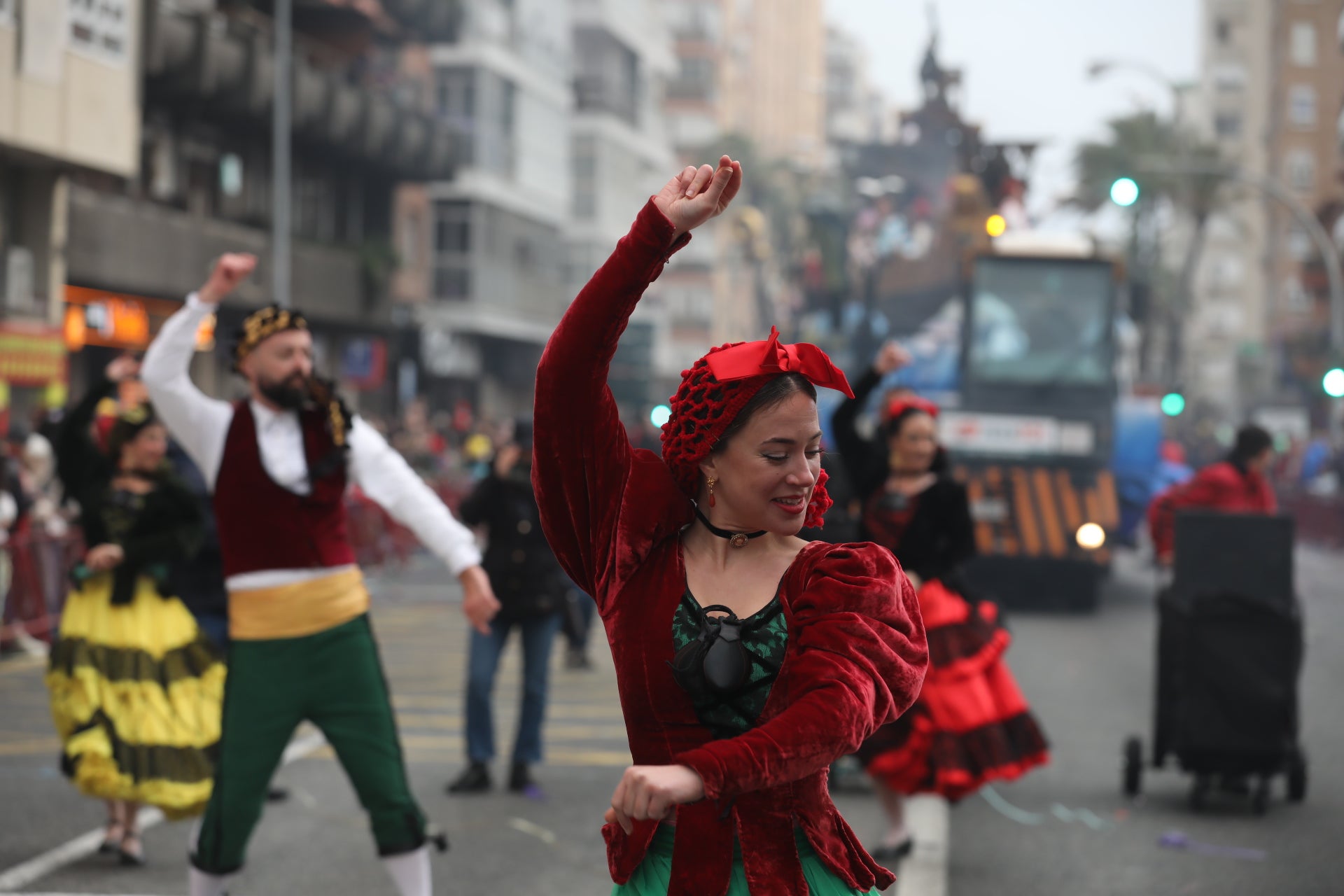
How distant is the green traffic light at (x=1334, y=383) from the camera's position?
1786 cm

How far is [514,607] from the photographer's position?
877cm

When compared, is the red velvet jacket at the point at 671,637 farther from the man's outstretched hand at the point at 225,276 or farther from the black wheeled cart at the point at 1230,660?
the black wheeled cart at the point at 1230,660

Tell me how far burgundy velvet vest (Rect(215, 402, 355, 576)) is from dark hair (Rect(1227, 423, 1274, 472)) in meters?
5.51

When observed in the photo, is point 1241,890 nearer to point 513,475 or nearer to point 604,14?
point 513,475

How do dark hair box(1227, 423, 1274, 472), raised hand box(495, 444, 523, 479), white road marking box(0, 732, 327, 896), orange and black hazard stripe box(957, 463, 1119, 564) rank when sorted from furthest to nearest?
orange and black hazard stripe box(957, 463, 1119, 564) < dark hair box(1227, 423, 1274, 472) < raised hand box(495, 444, 523, 479) < white road marking box(0, 732, 327, 896)

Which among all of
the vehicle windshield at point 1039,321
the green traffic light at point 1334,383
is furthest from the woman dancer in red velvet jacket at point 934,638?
the green traffic light at point 1334,383

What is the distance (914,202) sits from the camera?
25609mm

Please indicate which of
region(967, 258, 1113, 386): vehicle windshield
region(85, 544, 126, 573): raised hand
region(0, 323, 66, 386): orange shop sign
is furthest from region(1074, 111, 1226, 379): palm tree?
region(85, 544, 126, 573): raised hand

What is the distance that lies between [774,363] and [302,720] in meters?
2.88

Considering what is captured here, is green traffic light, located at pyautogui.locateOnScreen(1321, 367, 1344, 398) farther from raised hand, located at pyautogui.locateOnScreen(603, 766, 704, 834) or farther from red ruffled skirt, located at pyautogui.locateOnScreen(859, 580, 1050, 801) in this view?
raised hand, located at pyautogui.locateOnScreen(603, 766, 704, 834)

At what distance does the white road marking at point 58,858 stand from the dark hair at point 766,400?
384 cm

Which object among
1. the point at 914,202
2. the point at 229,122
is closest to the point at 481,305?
the point at 229,122

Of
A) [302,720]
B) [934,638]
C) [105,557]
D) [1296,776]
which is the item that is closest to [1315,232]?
[1296,776]

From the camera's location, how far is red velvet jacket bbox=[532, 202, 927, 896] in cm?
279
